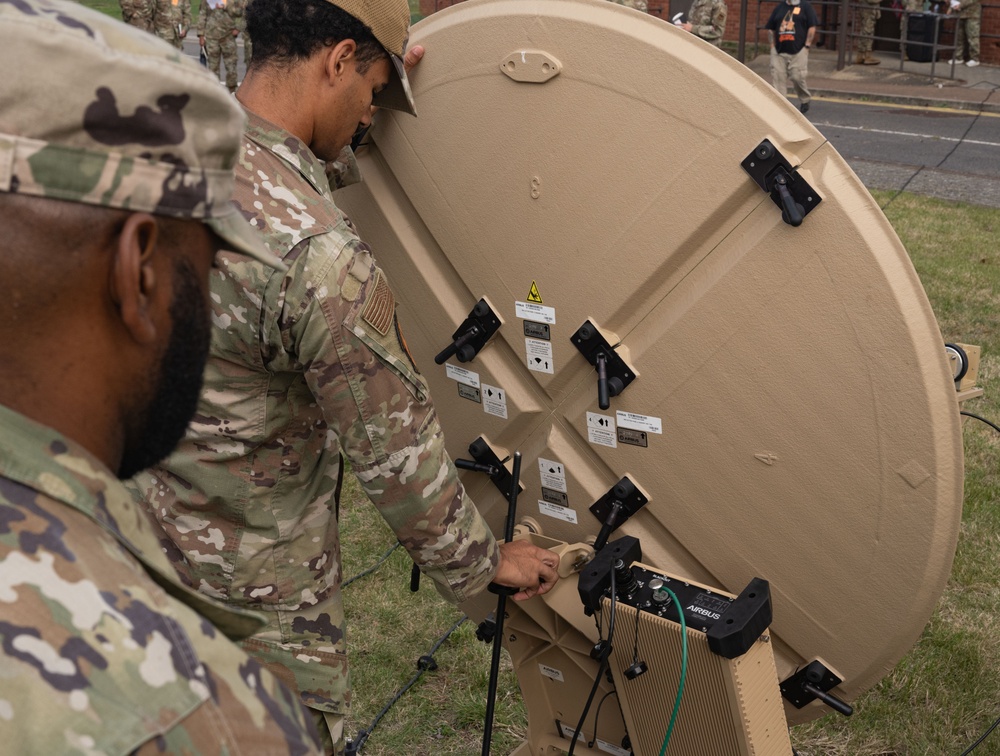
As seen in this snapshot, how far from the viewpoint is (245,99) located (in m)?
2.36

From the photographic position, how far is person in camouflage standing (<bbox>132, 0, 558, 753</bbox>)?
7.17 ft

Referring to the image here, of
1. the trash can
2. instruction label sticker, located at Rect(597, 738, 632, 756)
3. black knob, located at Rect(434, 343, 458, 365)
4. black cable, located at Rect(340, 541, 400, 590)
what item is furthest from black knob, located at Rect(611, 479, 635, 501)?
the trash can

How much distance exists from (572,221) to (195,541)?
1.07m

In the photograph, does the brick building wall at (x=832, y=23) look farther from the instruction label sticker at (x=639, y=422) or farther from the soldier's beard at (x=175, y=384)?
the soldier's beard at (x=175, y=384)

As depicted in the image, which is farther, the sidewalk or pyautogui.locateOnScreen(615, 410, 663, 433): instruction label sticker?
the sidewalk

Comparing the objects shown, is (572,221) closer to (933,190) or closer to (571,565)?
(571,565)

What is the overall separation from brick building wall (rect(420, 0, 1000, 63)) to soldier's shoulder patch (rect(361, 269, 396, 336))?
54.4ft

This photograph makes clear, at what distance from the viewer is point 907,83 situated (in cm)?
1770

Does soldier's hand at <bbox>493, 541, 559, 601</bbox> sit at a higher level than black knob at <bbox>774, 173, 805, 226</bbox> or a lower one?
lower

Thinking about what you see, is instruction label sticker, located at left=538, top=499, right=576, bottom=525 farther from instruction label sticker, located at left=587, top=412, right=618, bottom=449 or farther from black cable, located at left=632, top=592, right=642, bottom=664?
black cable, located at left=632, top=592, right=642, bottom=664

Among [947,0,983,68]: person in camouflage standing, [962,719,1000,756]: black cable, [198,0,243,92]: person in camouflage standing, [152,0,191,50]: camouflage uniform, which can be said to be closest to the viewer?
[962,719,1000,756]: black cable

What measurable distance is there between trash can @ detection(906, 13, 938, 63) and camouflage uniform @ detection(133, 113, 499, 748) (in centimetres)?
1836

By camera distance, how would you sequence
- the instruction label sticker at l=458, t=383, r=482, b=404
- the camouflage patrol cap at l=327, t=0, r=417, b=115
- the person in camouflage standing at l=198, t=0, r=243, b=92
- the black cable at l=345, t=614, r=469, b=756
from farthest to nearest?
the person in camouflage standing at l=198, t=0, r=243, b=92 → the black cable at l=345, t=614, r=469, b=756 → the instruction label sticker at l=458, t=383, r=482, b=404 → the camouflage patrol cap at l=327, t=0, r=417, b=115

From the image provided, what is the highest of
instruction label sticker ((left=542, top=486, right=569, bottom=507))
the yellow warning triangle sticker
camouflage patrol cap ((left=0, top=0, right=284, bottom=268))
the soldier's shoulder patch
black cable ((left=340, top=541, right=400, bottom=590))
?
camouflage patrol cap ((left=0, top=0, right=284, bottom=268))
